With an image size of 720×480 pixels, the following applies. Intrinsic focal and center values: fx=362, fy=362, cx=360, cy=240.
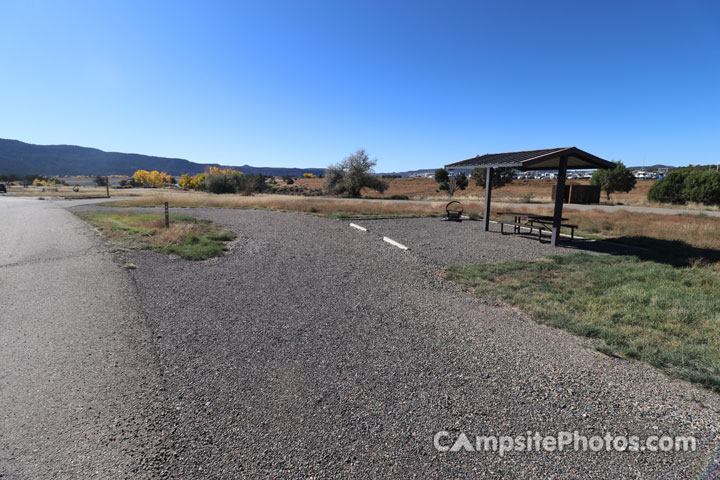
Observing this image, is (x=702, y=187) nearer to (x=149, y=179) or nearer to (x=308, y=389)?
(x=308, y=389)

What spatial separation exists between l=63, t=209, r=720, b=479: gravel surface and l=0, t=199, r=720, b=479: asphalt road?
0.02 m

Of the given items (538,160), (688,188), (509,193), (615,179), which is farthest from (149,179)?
(538,160)

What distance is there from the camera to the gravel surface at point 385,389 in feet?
7.65

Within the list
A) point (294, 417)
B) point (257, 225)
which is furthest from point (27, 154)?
point (294, 417)

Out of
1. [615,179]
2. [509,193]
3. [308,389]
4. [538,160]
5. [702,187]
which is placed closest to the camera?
[308,389]

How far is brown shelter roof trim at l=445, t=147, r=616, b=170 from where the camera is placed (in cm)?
1055

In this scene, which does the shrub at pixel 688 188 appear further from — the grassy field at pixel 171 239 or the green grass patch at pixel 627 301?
the grassy field at pixel 171 239

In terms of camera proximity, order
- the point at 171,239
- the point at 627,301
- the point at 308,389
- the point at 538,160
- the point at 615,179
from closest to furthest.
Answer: the point at 308,389 < the point at 627,301 < the point at 538,160 < the point at 171,239 < the point at 615,179

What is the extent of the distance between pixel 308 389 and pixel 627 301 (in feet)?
16.8

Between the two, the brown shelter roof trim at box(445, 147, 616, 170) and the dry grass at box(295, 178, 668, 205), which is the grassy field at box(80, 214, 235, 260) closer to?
the brown shelter roof trim at box(445, 147, 616, 170)

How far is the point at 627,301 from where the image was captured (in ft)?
18.1

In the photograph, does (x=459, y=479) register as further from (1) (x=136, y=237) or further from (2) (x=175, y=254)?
(1) (x=136, y=237)

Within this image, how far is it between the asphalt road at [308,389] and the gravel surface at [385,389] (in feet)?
0.05

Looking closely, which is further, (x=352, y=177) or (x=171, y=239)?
(x=352, y=177)
